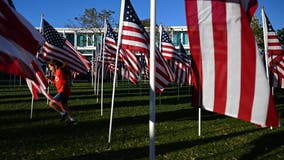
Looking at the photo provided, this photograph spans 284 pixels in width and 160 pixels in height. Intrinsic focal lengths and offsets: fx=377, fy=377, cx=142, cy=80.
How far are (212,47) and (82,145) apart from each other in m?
4.37

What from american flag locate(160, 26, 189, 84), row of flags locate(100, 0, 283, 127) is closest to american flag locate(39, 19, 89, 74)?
american flag locate(160, 26, 189, 84)

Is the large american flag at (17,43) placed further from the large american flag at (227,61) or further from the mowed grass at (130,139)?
the mowed grass at (130,139)

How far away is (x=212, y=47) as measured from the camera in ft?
14.6

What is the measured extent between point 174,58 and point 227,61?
39.4 feet

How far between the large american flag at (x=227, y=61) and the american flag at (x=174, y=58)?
11773 mm

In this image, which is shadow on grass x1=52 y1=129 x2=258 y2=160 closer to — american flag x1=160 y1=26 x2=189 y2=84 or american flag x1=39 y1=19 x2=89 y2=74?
american flag x1=39 y1=19 x2=89 y2=74

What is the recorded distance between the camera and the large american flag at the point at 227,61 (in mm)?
4207

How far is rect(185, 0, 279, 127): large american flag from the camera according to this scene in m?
4.21

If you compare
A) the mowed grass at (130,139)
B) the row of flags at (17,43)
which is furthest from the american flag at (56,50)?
the row of flags at (17,43)

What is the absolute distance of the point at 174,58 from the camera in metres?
16.3

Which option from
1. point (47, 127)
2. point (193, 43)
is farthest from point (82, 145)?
point (193, 43)

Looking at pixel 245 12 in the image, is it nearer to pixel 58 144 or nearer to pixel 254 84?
pixel 254 84

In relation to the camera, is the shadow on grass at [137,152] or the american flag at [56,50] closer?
the shadow on grass at [137,152]

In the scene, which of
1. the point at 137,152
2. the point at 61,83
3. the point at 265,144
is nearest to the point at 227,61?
the point at 137,152
